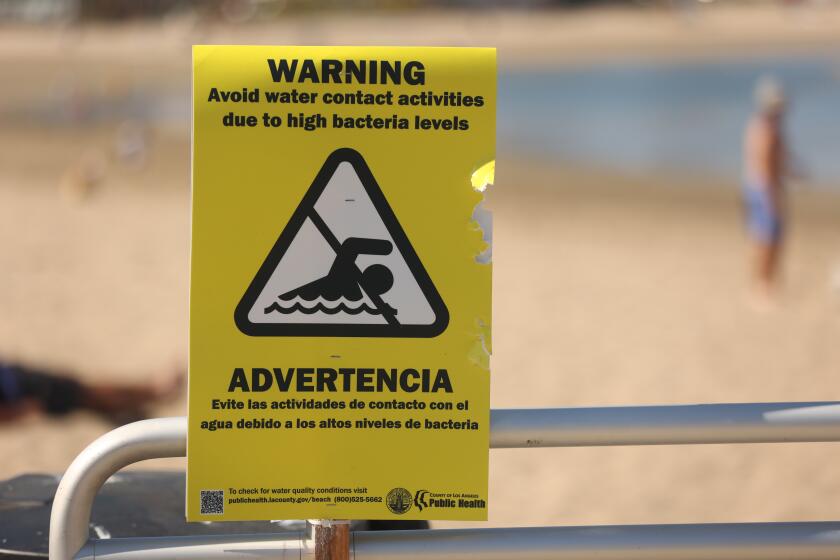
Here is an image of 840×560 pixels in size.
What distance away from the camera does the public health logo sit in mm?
1535

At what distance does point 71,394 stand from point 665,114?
72.6ft

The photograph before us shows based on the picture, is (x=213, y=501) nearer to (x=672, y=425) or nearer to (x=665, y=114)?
(x=672, y=425)

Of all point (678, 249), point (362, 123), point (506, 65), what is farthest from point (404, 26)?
point (362, 123)

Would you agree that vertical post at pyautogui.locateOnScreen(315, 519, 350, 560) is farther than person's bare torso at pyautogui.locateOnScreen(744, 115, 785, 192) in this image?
No

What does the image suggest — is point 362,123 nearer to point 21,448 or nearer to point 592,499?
point 592,499

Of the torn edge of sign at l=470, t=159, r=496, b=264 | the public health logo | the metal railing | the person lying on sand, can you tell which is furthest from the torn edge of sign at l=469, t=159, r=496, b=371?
the person lying on sand

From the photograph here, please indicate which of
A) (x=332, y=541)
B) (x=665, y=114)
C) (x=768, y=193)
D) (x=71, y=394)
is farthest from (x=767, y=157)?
(x=665, y=114)

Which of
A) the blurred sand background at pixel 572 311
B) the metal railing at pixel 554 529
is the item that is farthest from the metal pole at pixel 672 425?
the blurred sand background at pixel 572 311

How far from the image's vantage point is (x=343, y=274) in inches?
59.4

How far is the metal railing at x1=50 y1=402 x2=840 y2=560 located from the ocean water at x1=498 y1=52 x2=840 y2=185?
16435 millimetres

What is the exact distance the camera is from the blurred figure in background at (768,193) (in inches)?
368

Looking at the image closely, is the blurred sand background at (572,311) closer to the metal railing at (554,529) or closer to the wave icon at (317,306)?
the metal railing at (554,529)

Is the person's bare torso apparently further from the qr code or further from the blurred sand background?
the qr code

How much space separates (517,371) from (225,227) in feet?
18.5
